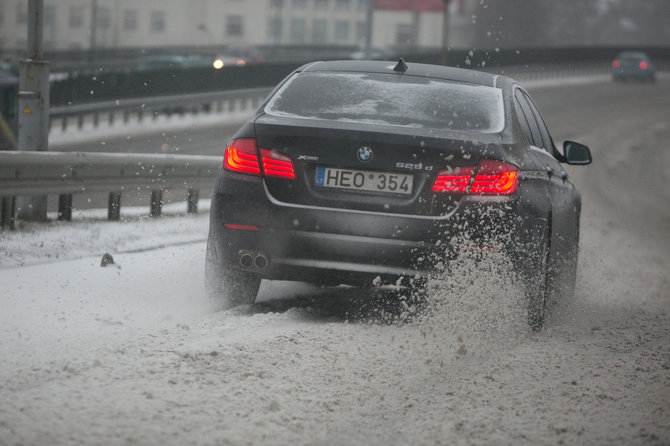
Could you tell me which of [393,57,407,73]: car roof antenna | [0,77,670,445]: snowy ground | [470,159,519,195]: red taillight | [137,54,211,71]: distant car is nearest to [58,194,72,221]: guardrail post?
[0,77,670,445]: snowy ground

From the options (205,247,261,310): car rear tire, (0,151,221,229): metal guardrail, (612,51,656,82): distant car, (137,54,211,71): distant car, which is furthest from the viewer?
(612,51,656,82): distant car

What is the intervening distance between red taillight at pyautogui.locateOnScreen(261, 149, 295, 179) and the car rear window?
1.09ft

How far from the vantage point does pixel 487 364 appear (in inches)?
209

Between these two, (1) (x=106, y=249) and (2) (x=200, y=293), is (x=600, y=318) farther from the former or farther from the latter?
(1) (x=106, y=249)

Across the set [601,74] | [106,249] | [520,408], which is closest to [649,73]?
[601,74]

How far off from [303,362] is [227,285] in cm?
136

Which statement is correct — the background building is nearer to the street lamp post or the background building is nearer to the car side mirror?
the street lamp post

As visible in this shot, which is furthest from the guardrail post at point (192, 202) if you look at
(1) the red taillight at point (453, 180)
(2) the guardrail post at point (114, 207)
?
(1) the red taillight at point (453, 180)

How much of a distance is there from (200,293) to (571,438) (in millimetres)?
3537

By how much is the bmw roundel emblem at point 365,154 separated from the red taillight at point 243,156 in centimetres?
55

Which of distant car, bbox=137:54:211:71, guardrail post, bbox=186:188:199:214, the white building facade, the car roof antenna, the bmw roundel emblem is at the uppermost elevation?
the white building facade

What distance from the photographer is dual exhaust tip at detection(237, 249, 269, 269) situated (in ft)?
19.3

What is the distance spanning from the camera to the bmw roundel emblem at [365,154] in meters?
5.71

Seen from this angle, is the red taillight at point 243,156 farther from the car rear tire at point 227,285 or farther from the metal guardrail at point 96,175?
the metal guardrail at point 96,175
